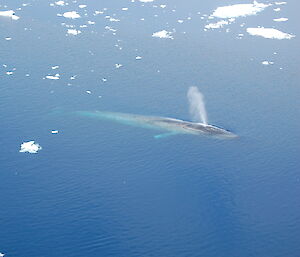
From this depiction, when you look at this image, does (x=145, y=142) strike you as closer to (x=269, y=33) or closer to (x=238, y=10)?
(x=269, y=33)

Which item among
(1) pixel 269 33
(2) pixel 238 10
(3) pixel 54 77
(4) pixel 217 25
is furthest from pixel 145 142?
(2) pixel 238 10

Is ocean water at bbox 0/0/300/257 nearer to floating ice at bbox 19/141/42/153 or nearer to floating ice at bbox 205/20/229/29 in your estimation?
floating ice at bbox 19/141/42/153

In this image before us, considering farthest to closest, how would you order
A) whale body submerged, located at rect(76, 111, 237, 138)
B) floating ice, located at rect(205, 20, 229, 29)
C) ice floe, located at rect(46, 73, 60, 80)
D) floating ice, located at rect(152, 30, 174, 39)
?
1. floating ice, located at rect(205, 20, 229, 29)
2. floating ice, located at rect(152, 30, 174, 39)
3. ice floe, located at rect(46, 73, 60, 80)
4. whale body submerged, located at rect(76, 111, 237, 138)

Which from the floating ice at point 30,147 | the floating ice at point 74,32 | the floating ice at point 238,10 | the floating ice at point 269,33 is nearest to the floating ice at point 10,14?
the floating ice at point 74,32

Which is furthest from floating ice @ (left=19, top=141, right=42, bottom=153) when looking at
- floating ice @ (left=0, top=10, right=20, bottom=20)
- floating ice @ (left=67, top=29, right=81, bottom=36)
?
floating ice @ (left=0, top=10, right=20, bottom=20)

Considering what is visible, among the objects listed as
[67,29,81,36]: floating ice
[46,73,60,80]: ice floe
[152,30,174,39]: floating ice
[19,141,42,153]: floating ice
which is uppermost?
[19,141,42,153]: floating ice

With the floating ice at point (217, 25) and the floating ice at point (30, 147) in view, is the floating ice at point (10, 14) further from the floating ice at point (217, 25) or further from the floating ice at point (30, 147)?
the floating ice at point (30, 147)
